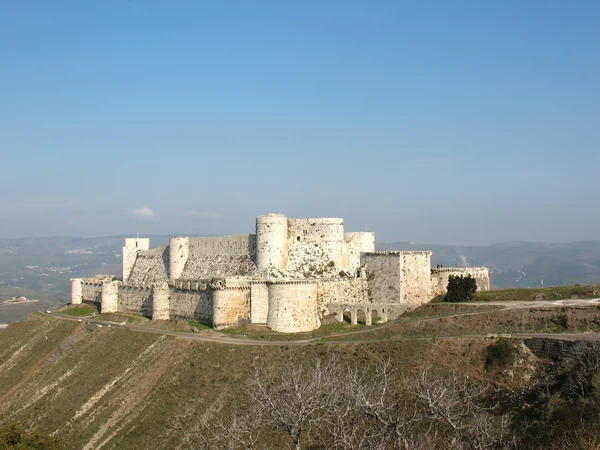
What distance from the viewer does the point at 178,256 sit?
7731 centimetres

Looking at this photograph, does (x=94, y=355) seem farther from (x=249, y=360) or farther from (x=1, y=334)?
(x=1, y=334)

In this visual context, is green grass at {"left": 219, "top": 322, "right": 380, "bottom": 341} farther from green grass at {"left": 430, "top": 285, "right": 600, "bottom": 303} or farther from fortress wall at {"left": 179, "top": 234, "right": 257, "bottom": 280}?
fortress wall at {"left": 179, "top": 234, "right": 257, "bottom": 280}

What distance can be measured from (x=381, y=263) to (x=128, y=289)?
3118 cm

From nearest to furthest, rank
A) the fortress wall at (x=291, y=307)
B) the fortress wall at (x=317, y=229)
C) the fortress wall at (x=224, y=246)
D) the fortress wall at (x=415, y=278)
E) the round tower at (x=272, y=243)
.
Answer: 1. the fortress wall at (x=291, y=307)
2. the fortress wall at (x=415, y=278)
3. the round tower at (x=272, y=243)
4. the fortress wall at (x=317, y=229)
5. the fortress wall at (x=224, y=246)

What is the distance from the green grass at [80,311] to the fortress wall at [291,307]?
31037 mm

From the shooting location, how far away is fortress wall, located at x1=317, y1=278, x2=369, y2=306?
199ft

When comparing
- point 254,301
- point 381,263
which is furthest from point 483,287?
point 254,301

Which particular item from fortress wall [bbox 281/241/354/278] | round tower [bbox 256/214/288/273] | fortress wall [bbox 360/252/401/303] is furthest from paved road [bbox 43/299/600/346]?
round tower [bbox 256/214/288/273]

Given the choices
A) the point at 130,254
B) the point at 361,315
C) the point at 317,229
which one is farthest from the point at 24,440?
the point at 130,254

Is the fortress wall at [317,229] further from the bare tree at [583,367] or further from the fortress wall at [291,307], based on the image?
the bare tree at [583,367]

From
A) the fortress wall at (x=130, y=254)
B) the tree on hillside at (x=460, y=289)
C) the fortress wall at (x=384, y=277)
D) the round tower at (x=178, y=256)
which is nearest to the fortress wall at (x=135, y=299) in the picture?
the round tower at (x=178, y=256)

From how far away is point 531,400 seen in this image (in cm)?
3838

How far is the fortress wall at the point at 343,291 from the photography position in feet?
199

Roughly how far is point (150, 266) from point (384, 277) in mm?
33466
